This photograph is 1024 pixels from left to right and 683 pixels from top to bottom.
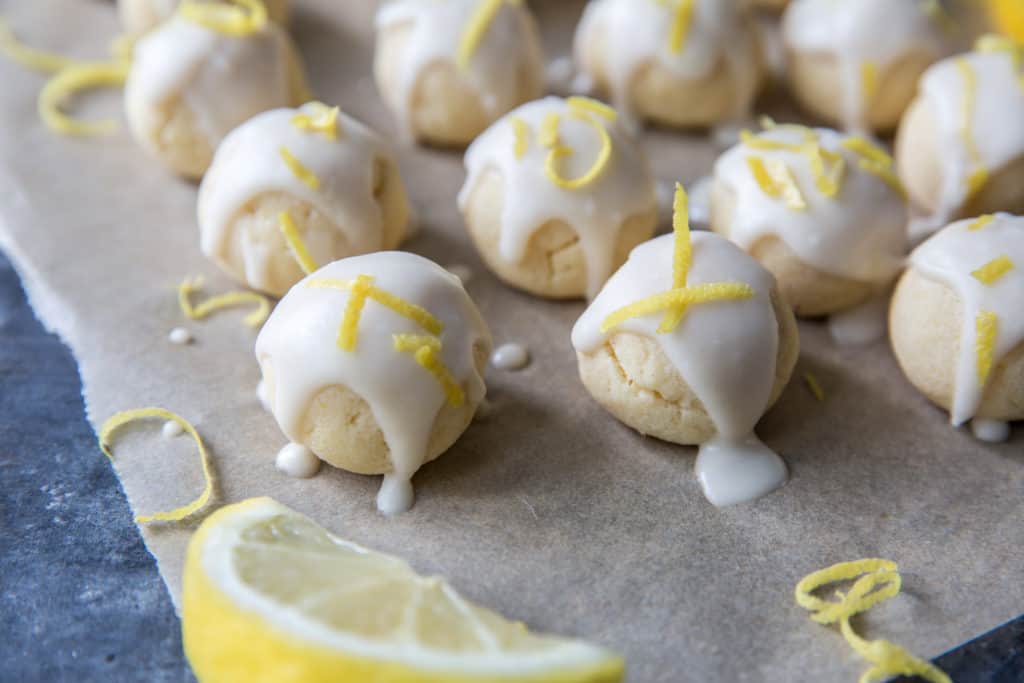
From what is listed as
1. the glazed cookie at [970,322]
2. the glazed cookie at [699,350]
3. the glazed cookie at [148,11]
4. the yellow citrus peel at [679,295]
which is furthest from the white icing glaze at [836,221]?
the glazed cookie at [148,11]

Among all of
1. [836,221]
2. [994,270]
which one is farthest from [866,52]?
[994,270]

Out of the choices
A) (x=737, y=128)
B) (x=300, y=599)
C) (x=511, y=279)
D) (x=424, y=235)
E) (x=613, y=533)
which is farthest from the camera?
(x=737, y=128)

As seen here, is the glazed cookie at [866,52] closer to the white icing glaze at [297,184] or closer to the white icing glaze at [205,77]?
the white icing glaze at [297,184]

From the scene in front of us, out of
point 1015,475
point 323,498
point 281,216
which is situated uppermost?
point 281,216

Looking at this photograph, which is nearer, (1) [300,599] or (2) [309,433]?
(1) [300,599]

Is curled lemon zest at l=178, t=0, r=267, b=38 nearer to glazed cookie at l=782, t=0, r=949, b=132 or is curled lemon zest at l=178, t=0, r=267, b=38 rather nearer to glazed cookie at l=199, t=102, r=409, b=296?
glazed cookie at l=199, t=102, r=409, b=296

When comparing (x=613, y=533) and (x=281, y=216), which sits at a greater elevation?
(x=281, y=216)

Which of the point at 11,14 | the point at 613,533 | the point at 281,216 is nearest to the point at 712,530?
the point at 613,533

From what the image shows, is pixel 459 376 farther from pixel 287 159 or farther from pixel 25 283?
pixel 25 283
